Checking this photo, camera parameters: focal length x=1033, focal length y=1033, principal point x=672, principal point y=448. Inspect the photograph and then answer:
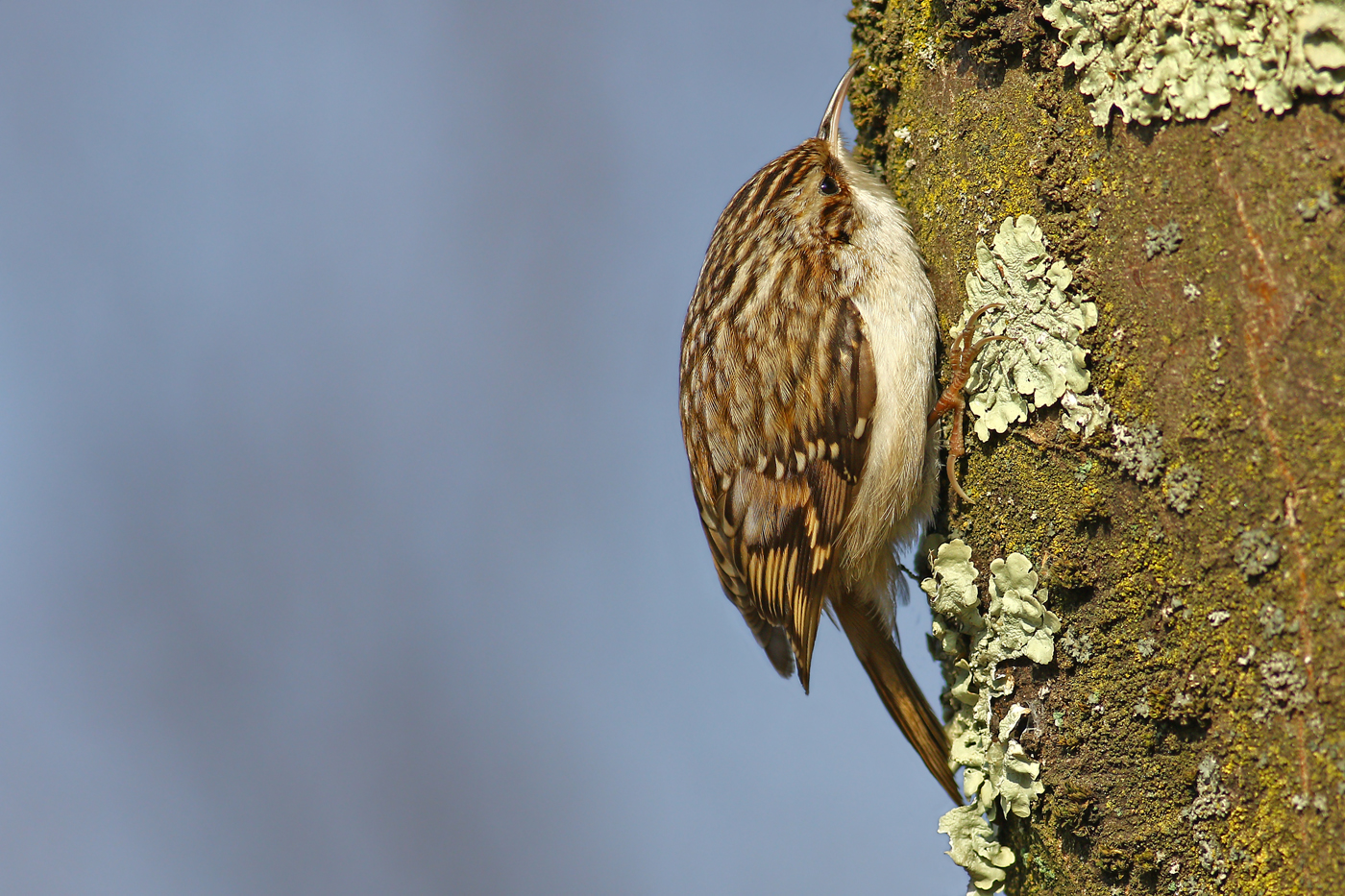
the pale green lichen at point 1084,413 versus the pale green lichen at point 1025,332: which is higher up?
the pale green lichen at point 1025,332

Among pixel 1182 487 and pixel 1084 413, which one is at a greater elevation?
pixel 1084 413

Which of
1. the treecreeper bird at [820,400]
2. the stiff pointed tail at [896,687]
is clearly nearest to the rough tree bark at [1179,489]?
the treecreeper bird at [820,400]

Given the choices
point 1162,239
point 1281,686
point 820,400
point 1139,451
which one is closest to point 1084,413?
point 1139,451

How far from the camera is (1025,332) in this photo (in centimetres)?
175

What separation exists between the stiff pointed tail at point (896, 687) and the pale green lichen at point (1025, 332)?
2.54 ft

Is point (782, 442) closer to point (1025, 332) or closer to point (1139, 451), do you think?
point (1025, 332)

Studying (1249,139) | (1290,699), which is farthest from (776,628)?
(1249,139)

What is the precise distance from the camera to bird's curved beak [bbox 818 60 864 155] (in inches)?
92.6

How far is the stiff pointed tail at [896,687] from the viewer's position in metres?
2.32

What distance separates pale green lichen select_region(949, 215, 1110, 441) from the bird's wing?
305mm

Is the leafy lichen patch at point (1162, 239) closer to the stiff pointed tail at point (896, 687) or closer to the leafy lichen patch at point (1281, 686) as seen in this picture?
the leafy lichen patch at point (1281, 686)

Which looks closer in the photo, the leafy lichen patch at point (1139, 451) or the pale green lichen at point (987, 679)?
the leafy lichen patch at point (1139, 451)

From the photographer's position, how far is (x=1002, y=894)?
1894 mm

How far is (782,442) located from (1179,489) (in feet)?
3.10
